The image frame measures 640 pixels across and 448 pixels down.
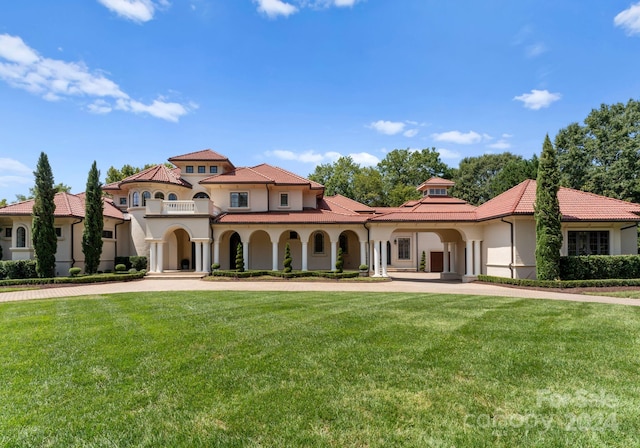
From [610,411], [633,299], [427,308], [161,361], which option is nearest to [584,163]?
[633,299]

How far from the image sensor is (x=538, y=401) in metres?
4.54

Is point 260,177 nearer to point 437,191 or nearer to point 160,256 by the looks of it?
point 160,256

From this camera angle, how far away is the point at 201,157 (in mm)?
30656

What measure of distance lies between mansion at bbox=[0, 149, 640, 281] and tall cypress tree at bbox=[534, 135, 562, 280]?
1204 millimetres

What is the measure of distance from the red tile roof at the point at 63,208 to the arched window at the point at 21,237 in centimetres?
133

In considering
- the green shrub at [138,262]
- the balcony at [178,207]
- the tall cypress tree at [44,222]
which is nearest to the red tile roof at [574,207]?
the balcony at [178,207]

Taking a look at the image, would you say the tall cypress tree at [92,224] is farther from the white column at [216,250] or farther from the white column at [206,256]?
the white column at [216,250]

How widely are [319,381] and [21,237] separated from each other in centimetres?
2824

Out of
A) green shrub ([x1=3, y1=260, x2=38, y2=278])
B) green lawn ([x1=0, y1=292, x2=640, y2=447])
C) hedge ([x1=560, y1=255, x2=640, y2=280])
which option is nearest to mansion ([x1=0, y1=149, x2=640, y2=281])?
hedge ([x1=560, y1=255, x2=640, y2=280])

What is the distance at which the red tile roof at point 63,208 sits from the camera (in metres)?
24.1

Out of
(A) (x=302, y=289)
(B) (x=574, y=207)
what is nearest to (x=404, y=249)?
(B) (x=574, y=207)

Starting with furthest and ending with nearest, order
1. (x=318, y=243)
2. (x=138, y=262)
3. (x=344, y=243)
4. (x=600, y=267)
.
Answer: (x=344, y=243) < (x=318, y=243) < (x=138, y=262) < (x=600, y=267)

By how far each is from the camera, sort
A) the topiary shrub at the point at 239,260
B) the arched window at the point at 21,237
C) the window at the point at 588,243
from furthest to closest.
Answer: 1. the topiary shrub at the point at 239,260
2. the arched window at the point at 21,237
3. the window at the point at 588,243

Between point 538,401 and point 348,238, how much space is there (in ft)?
88.5
